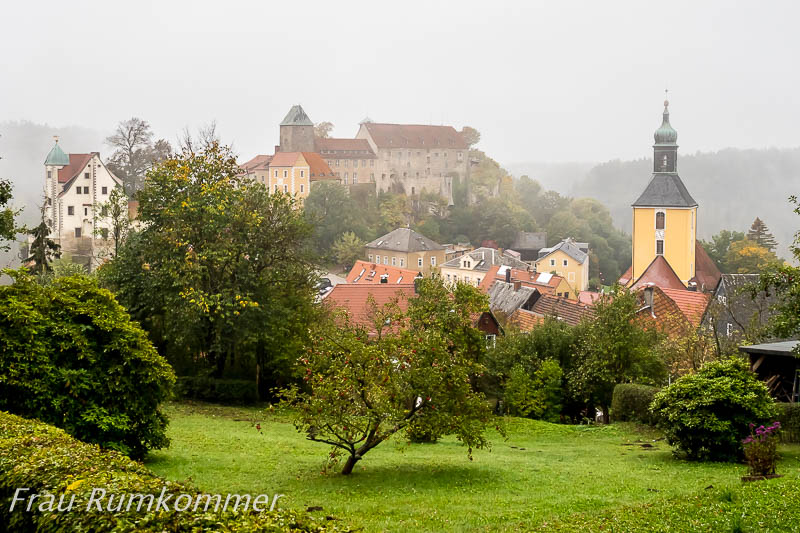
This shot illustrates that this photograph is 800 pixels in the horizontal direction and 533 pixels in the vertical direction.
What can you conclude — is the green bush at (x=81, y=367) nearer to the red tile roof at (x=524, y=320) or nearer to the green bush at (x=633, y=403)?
the green bush at (x=633, y=403)

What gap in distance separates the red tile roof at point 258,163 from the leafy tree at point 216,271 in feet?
336

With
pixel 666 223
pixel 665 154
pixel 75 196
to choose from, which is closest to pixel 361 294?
pixel 75 196

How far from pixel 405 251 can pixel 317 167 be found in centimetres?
2585

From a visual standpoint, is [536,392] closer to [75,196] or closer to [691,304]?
[691,304]

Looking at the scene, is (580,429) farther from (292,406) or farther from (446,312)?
(292,406)

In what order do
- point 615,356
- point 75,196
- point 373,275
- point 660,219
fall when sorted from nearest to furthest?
point 615,356, point 373,275, point 75,196, point 660,219

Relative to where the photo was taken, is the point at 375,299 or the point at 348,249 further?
the point at 348,249

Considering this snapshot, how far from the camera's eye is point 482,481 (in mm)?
14094

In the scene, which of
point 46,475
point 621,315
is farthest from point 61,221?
point 46,475

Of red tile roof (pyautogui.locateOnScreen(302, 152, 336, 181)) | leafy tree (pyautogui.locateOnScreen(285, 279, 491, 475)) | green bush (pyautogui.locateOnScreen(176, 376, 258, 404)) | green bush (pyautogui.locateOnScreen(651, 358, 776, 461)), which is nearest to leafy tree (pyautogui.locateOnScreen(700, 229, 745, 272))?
red tile roof (pyautogui.locateOnScreen(302, 152, 336, 181))

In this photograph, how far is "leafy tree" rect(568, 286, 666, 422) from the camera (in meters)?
27.7

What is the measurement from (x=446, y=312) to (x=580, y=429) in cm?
534

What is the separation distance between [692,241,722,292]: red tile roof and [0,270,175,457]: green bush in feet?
293

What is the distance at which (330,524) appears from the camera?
21.1 feet
